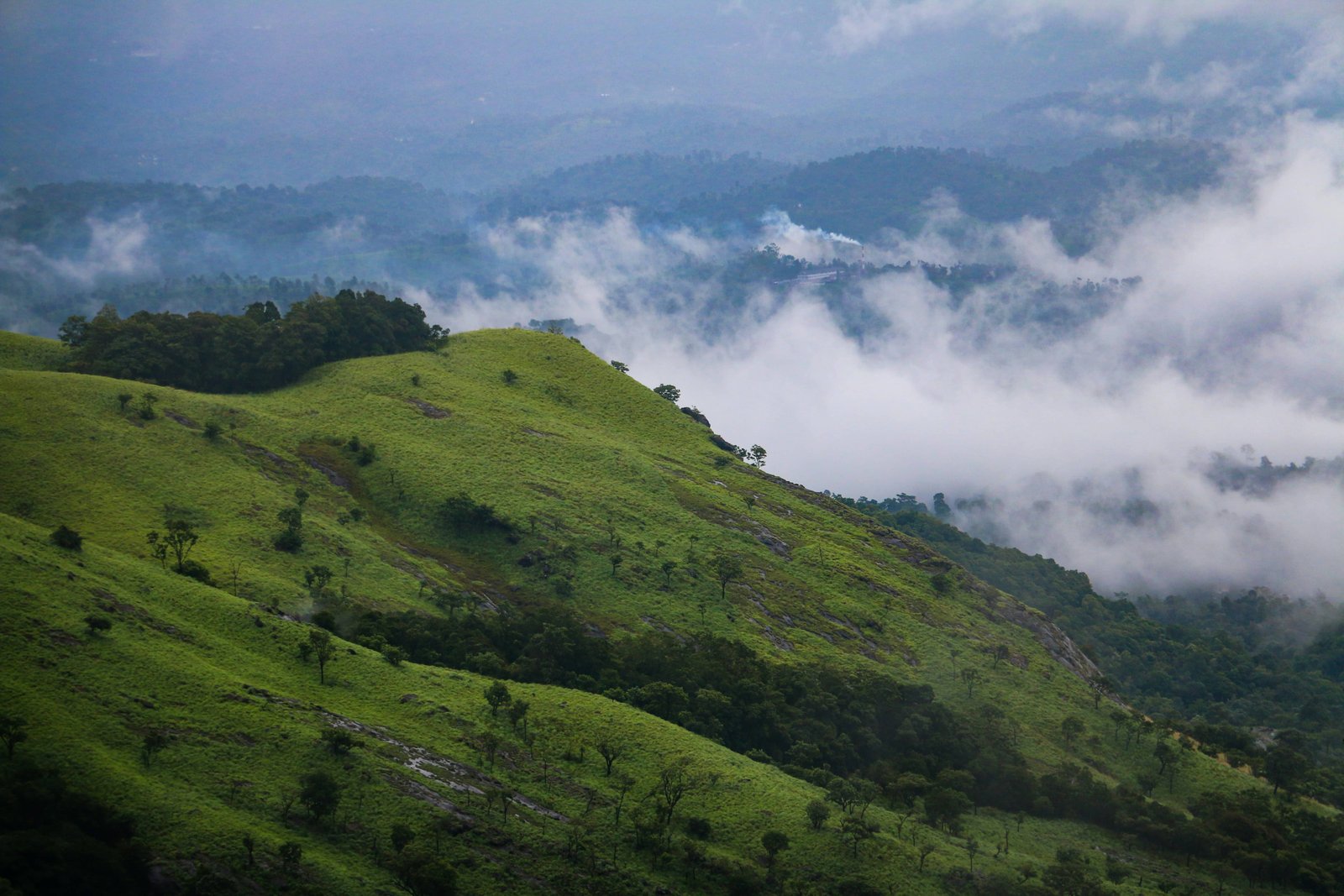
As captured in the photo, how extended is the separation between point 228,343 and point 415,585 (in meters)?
40.6

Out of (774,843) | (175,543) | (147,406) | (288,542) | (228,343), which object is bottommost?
(774,843)

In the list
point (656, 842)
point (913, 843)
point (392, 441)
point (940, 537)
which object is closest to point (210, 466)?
point (392, 441)

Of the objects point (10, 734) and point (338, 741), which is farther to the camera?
point (338, 741)

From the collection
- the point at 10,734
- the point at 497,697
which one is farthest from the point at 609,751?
the point at 10,734

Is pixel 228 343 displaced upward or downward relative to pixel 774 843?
upward

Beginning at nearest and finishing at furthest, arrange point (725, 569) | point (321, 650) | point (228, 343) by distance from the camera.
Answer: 1. point (321, 650)
2. point (725, 569)
3. point (228, 343)

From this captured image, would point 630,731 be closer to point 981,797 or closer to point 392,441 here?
point 981,797

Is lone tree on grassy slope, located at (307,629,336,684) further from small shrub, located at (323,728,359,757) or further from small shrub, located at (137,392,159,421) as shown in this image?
small shrub, located at (137,392,159,421)

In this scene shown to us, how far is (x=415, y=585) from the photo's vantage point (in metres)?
74.9

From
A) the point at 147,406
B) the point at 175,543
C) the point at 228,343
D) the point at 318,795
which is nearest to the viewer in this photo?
the point at 318,795

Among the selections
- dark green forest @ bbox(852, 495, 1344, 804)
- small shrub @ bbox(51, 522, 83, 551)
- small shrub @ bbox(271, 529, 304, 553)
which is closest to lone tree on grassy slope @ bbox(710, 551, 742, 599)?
small shrub @ bbox(271, 529, 304, 553)

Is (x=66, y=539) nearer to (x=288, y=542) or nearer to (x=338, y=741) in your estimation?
(x=288, y=542)

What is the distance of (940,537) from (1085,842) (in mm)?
92474

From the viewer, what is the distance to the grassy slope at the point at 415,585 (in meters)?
48.4
